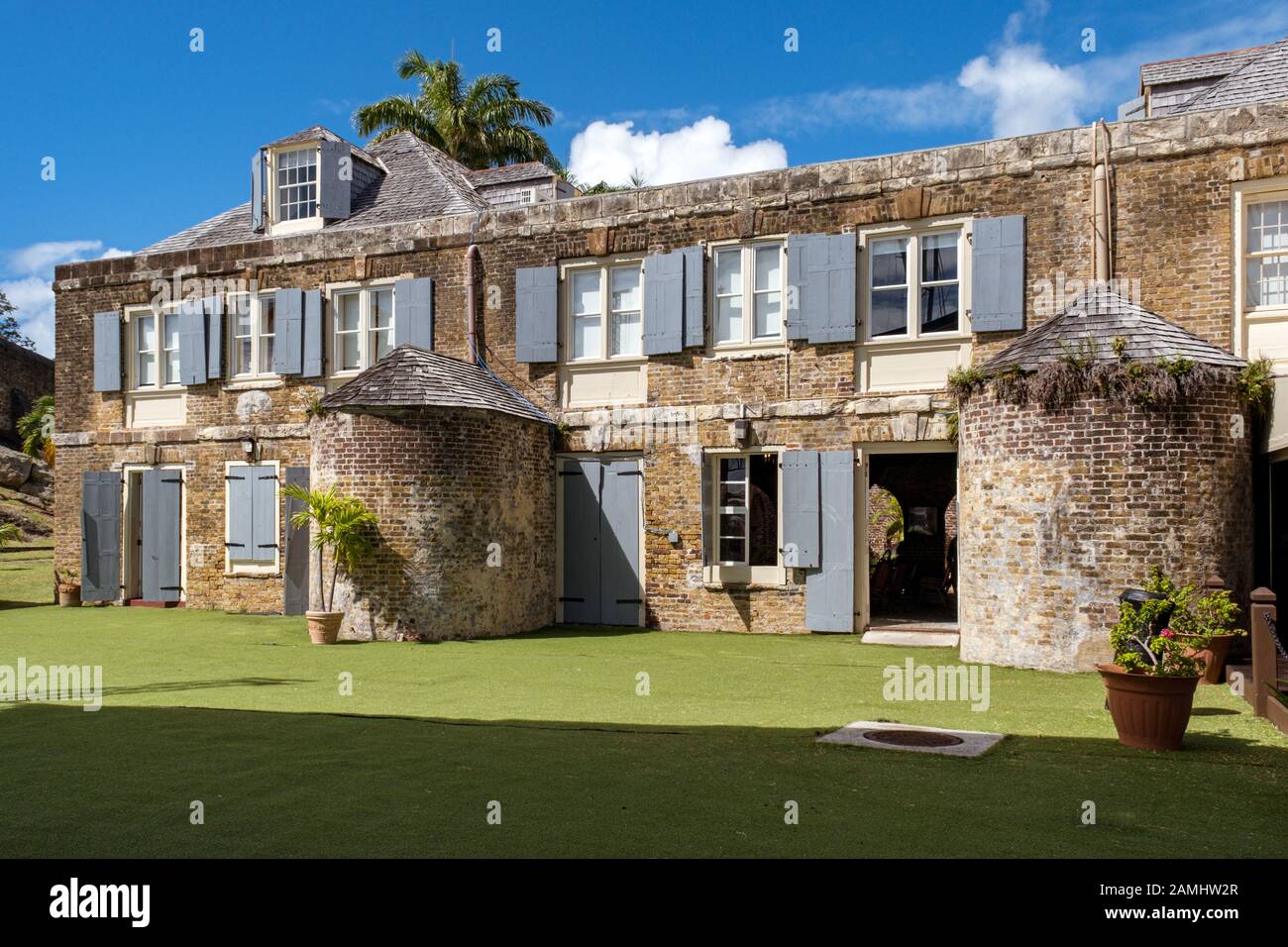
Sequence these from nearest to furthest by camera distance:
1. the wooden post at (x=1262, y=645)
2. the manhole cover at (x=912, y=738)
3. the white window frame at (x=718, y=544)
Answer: the manhole cover at (x=912, y=738), the wooden post at (x=1262, y=645), the white window frame at (x=718, y=544)

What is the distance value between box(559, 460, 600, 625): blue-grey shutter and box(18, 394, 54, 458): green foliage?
68.2 ft

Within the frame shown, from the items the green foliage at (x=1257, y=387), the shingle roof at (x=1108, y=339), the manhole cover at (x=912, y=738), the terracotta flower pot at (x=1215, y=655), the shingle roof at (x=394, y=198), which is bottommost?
the manhole cover at (x=912, y=738)

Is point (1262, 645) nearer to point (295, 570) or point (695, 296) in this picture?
point (695, 296)

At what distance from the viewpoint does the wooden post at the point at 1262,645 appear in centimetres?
791

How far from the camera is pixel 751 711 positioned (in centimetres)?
845

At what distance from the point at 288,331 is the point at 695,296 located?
7125mm

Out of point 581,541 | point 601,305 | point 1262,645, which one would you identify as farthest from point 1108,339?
point 581,541

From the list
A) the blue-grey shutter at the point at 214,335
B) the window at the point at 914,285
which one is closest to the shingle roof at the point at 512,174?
the blue-grey shutter at the point at 214,335

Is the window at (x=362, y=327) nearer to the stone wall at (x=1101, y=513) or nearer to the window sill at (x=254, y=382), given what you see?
the window sill at (x=254, y=382)

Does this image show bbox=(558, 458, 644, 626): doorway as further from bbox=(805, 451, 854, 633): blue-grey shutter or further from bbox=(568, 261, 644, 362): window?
bbox=(805, 451, 854, 633): blue-grey shutter

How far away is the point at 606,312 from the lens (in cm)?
1572

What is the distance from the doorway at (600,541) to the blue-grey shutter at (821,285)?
317 cm

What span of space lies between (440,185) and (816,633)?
34.1ft
